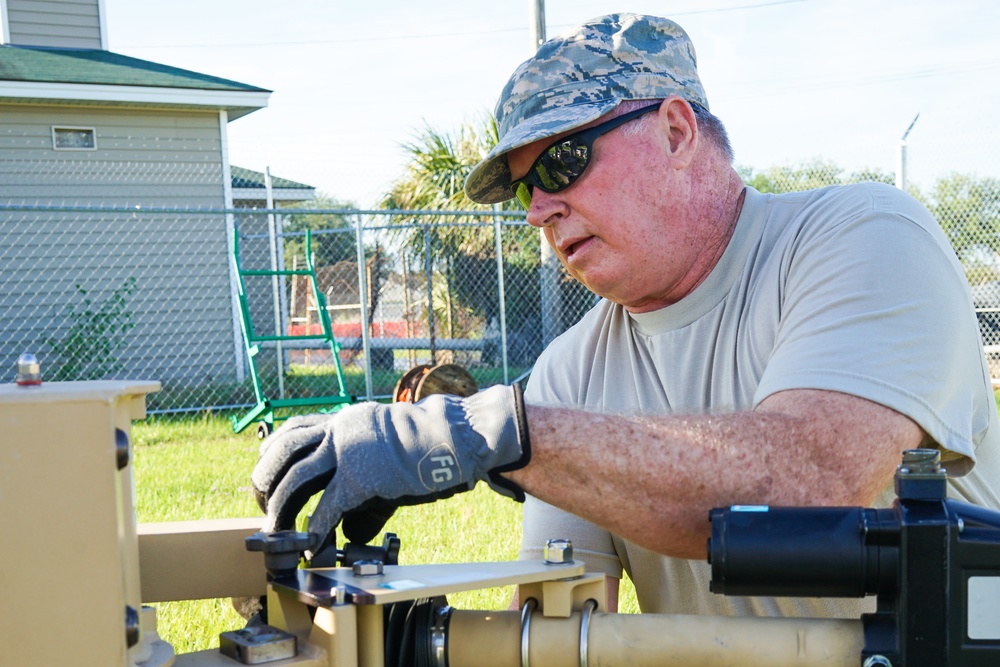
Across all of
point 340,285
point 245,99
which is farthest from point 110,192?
point 340,285

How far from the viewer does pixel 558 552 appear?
107cm

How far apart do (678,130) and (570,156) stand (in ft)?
0.79

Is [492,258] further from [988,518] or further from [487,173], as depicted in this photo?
[988,518]

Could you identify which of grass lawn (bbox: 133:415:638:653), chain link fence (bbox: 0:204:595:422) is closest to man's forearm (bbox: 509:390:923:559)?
grass lawn (bbox: 133:415:638:653)

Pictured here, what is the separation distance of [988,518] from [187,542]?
32.9 inches

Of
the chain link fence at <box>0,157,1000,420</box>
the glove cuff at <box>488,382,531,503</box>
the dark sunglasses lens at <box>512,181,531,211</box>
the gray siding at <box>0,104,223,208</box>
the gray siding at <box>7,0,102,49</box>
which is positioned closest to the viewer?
the glove cuff at <box>488,382,531,503</box>

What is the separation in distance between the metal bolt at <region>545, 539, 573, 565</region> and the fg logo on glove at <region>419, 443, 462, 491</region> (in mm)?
125

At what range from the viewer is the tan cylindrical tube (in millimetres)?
938

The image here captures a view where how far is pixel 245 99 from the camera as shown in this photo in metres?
13.6

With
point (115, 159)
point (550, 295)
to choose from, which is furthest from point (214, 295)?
point (550, 295)

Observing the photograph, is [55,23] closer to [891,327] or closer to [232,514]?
[232,514]

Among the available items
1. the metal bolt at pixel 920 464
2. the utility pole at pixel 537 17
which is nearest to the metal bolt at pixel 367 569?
the metal bolt at pixel 920 464

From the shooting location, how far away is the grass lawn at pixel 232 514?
318cm

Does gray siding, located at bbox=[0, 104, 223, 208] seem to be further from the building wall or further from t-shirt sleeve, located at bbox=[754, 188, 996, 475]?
t-shirt sleeve, located at bbox=[754, 188, 996, 475]
